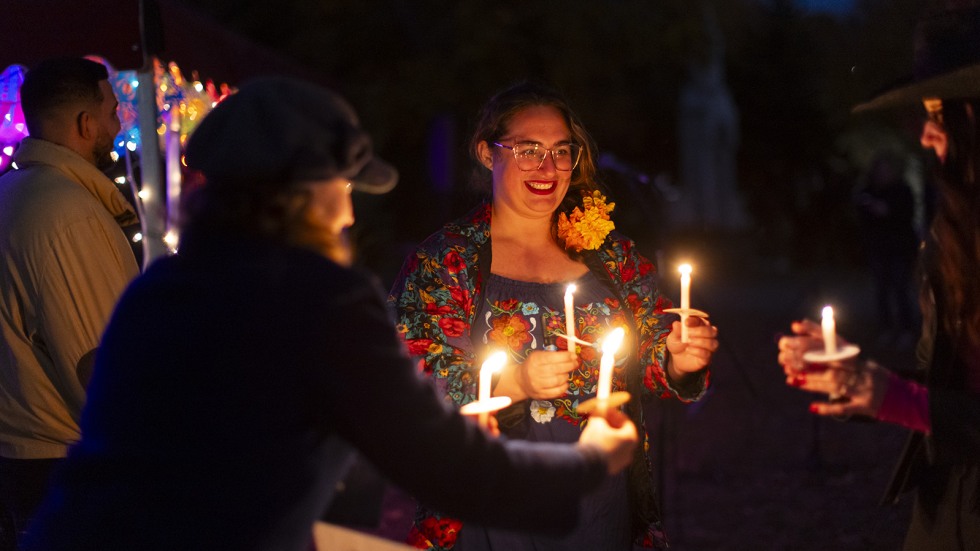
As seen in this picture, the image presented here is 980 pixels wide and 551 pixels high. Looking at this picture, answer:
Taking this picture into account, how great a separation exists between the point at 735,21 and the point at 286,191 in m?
36.6

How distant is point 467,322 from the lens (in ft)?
10.6

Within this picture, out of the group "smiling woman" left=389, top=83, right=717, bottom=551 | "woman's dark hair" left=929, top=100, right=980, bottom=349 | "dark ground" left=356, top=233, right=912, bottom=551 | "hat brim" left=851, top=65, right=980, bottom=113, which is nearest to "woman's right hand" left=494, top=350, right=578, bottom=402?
"smiling woman" left=389, top=83, right=717, bottom=551

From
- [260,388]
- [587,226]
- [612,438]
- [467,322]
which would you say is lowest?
[612,438]

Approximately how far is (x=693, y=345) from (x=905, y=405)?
695 millimetres

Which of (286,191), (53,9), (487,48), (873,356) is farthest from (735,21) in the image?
(286,191)

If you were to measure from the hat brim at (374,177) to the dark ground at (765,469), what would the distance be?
3786mm

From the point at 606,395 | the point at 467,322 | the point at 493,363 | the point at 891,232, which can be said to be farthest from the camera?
the point at 891,232

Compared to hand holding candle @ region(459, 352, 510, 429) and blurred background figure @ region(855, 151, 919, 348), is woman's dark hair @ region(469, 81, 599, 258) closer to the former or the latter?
hand holding candle @ region(459, 352, 510, 429)

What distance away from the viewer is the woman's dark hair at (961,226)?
265 centimetres

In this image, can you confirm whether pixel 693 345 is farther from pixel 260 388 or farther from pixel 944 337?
pixel 260 388

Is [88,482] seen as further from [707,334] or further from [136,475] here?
[707,334]

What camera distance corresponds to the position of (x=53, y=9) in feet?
14.7

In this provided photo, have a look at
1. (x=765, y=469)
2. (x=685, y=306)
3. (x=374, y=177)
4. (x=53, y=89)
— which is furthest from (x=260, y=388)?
(x=765, y=469)

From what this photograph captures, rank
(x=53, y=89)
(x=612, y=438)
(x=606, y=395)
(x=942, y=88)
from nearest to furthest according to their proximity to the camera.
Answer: (x=612, y=438)
(x=606, y=395)
(x=942, y=88)
(x=53, y=89)
